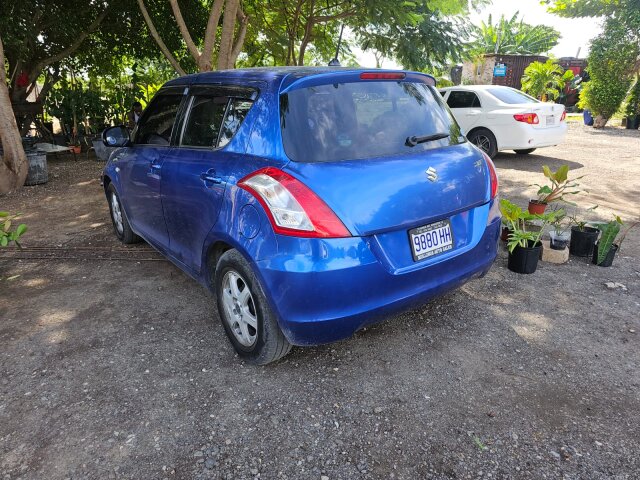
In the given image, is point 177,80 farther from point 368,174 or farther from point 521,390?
point 521,390

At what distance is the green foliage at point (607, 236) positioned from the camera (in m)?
4.10

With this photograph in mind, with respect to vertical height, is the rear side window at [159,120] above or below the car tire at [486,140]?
above

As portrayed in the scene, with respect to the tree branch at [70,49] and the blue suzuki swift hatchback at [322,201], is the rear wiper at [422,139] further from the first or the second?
the tree branch at [70,49]

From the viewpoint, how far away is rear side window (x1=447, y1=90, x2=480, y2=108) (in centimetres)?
991

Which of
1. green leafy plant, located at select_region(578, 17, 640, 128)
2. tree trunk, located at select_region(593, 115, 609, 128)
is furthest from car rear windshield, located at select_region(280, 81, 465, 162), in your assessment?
tree trunk, located at select_region(593, 115, 609, 128)

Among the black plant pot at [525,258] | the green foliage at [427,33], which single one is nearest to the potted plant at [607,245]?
the black plant pot at [525,258]

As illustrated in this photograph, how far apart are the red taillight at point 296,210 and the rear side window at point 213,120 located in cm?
65

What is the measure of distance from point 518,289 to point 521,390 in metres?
1.42

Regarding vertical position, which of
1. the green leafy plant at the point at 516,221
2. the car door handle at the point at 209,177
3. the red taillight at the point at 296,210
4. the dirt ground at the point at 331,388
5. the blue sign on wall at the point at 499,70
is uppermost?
the blue sign on wall at the point at 499,70

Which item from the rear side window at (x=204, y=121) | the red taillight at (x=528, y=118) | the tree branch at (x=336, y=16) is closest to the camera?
the rear side window at (x=204, y=121)

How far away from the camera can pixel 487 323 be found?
3.31 m

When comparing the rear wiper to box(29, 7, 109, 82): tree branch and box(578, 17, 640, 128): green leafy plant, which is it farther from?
box(578, 17, 640, 128): green leafy plant

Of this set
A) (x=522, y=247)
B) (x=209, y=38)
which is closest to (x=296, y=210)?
(x=522, y=247)

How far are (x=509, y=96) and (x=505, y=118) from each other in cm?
84
